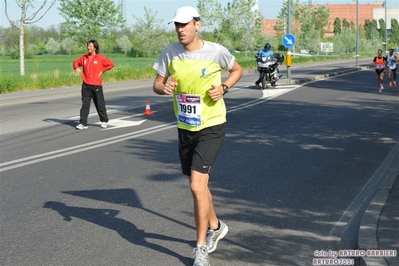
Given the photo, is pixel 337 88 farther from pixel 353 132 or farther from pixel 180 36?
pixel 180 36

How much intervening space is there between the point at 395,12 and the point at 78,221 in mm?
164033

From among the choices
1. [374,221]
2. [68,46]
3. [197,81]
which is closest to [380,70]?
[374,221]

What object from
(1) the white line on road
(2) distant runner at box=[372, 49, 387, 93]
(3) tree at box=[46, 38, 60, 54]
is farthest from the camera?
(3) tree at box=[46, 38, 60, 54]

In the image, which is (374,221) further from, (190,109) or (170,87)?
(170,87)

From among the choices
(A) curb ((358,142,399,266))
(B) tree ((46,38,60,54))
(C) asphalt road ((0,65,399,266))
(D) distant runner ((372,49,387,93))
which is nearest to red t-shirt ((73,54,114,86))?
(C) asphalt road ((0,65,399,266))

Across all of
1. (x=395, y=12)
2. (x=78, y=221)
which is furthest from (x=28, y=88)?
(x=395, y=12)

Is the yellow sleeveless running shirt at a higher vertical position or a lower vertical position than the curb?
higher

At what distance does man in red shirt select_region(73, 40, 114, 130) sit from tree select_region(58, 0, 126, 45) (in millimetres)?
27982

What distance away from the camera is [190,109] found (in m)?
5.87

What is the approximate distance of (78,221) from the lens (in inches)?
282

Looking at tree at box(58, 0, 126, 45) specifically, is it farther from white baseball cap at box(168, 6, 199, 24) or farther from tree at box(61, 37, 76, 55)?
tree at box(61, 37, 76, 55)

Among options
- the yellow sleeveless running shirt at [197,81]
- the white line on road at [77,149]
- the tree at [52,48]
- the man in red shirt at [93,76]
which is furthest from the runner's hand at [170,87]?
the tree at [52,48]

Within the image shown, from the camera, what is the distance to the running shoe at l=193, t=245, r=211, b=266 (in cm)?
554

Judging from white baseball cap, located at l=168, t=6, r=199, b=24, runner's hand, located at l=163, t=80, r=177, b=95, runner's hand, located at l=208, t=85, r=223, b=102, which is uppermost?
white baseball cap, located at l=168, t=6, r=199, b=24
